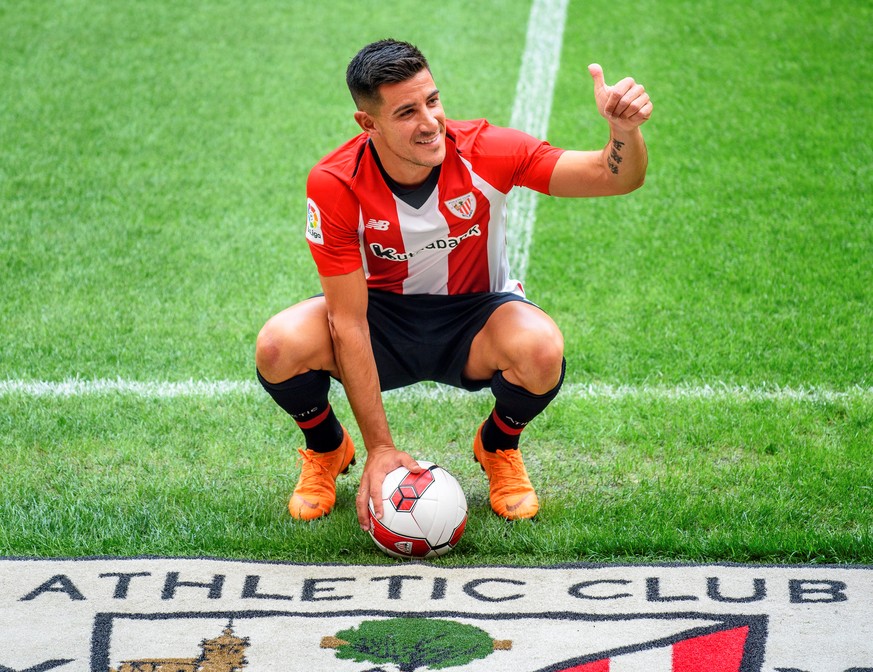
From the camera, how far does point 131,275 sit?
5.48m

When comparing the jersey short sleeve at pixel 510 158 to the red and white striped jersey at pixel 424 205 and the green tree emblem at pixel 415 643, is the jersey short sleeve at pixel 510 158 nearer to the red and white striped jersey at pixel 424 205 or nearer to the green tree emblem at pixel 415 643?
the red and white striped jersey at pixel 424 205

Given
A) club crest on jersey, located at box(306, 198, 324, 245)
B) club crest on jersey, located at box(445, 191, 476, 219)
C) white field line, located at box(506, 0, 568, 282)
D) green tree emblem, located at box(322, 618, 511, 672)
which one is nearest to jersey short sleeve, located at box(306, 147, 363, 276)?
club crest on jersey, located at box(306, 198, 324, 245)

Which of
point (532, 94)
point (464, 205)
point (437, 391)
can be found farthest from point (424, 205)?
point (532, 94)

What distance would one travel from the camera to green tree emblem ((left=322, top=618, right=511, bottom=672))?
2.76 metres

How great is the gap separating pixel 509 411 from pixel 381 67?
1.19 m

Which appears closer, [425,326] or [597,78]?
[597,78]

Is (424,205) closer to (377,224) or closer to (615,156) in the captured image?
(377,224)

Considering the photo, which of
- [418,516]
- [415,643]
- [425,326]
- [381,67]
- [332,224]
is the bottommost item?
[415,643]

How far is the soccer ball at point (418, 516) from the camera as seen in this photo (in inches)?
126

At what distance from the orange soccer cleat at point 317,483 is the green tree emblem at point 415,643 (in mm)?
691

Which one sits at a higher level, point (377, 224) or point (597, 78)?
point (597, 78)

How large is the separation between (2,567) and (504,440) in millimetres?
1668

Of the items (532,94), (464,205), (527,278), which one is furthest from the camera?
(532,94)

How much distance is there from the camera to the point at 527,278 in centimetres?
548
